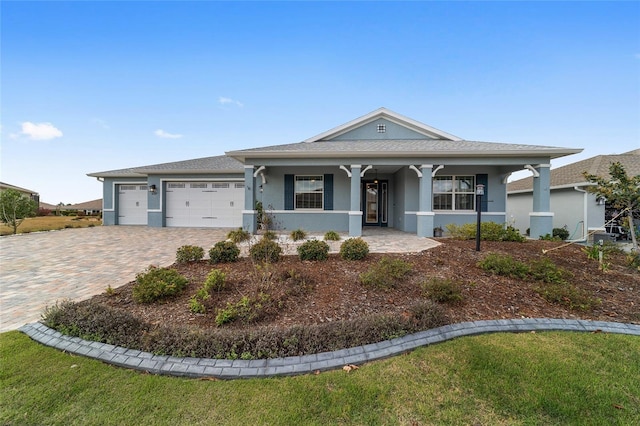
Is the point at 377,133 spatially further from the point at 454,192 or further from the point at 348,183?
the point at 454,192

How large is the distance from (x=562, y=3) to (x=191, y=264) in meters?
12.5

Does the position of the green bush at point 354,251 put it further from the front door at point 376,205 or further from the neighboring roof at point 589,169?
the neighboring roof at point 589,169

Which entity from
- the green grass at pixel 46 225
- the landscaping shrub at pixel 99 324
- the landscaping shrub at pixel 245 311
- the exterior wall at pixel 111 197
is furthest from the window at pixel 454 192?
the green grass at pixel 46 225

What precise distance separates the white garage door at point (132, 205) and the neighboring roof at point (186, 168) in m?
0.84

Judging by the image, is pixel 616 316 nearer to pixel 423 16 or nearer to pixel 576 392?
pixel 576 392

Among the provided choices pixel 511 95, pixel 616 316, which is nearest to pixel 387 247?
pixel 616 316

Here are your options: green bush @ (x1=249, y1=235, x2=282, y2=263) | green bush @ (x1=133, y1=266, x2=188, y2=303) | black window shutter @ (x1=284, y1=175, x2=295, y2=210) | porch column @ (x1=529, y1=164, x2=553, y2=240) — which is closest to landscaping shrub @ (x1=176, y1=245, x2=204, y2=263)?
green bush @ (x1=249, y1=235, x2=282, y2=263)

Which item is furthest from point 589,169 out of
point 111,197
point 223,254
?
point 111,197

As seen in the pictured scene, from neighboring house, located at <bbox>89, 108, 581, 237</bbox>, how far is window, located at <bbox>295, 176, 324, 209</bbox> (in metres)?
0.04

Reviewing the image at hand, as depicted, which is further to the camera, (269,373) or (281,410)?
(269,373)

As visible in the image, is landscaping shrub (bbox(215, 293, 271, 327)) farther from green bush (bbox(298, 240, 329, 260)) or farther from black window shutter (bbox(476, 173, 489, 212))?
black window shutter (bbox(476, 173, 489, 212))

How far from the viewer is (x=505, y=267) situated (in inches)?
181

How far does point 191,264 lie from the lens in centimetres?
545

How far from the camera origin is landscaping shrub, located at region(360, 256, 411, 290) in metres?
4.09
